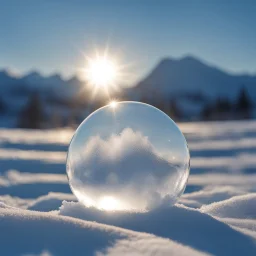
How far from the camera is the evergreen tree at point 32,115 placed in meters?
25.7

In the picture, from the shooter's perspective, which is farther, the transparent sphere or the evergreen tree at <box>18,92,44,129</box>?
the evergreen tree at <box>18,92,44,129</box>

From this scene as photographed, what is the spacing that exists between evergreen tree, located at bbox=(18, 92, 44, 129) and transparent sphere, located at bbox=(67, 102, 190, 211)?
23920mm

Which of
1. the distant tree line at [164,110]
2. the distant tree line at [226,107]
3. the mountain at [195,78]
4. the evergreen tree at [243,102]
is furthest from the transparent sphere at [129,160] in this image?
the mountain at [195,78]

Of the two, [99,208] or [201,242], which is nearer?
[201,242]

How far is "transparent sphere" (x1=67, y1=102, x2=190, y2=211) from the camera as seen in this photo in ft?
7.20

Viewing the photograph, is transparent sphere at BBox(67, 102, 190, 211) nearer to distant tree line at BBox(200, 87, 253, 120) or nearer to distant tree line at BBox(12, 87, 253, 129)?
A: distant tree line at BBox(12, 87, 253, 129)

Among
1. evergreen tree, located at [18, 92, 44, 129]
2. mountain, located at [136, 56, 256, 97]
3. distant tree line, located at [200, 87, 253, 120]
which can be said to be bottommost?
evergreen tree, located at [18, 92, 44, 129]

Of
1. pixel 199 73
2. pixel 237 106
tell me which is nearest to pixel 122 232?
pixel 237 106

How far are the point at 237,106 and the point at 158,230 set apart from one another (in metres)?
28.7

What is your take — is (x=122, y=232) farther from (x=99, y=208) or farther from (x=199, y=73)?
(x=199, y=73)

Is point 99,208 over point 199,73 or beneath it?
beneath

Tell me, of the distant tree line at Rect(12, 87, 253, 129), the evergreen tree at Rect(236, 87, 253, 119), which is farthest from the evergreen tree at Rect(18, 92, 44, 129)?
the evergreen tree at Rect(236, 87, 253, 119)

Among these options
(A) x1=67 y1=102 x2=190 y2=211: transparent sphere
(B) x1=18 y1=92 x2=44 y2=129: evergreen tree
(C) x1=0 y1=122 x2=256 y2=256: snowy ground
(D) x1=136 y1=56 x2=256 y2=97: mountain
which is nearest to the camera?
(C) x1=0 y1=122 x2=256 y2=256: snowy ground

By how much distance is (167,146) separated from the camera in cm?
222
